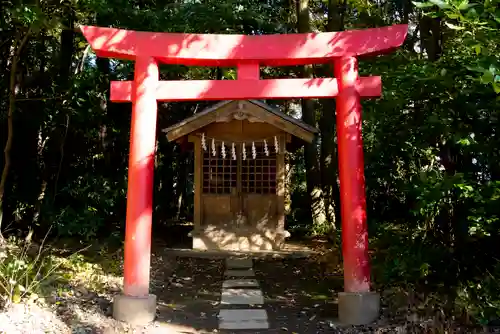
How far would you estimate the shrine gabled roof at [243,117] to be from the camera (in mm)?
9922

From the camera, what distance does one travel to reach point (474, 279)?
5281mm

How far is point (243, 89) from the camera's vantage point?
5.70m

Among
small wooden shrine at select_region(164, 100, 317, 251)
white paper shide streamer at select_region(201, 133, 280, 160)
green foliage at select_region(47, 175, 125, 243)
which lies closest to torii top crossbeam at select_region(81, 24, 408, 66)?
green foliage at select_region(47, 175, 125, 243)

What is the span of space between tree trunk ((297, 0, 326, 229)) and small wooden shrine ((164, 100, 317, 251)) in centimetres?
245

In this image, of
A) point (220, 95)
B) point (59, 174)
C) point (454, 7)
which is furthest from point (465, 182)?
point (59, 174)

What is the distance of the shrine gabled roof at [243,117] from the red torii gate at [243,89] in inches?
161

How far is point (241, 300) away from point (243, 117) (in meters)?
4.62

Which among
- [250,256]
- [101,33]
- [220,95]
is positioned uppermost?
[101,33]

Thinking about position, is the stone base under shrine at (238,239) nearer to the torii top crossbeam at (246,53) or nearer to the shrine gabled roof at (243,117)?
the shrine gabled roof at (243,117)

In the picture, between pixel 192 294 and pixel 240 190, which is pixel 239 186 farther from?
pixel 192 294

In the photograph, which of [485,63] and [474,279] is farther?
[474,279]

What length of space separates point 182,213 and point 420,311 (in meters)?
14.5

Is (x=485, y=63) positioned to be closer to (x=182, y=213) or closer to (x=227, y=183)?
(x=227, y=183)

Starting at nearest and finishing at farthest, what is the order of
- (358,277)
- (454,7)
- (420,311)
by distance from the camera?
1. (454,7)
2. (420,311)
3. (358,277)
